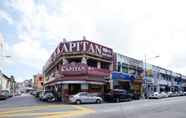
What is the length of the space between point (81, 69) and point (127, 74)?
12.0 metres

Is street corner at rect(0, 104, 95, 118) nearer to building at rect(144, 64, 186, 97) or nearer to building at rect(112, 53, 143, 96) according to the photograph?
building at rect(112, 53, 143, 96)

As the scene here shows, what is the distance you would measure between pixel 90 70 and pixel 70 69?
2960 mm

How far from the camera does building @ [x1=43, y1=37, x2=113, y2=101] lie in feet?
126

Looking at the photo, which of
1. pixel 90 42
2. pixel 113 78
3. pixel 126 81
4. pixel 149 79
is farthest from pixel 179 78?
pixel 90 42

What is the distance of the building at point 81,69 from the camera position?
126ft

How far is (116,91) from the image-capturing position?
37.3 metres

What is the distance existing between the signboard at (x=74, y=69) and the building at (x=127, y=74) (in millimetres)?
7079

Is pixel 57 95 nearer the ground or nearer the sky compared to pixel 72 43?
nearer the ground

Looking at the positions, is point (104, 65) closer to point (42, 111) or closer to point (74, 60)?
point (74, 60)

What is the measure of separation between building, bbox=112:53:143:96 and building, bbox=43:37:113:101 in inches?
107

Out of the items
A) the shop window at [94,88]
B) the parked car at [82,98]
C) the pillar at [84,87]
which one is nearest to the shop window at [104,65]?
the shop window at [94,88]

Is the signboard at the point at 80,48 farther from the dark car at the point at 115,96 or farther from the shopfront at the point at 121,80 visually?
the dark car at the point at 115,96

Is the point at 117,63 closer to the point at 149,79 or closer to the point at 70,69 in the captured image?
the point at 70,69

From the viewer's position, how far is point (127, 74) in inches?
1874
